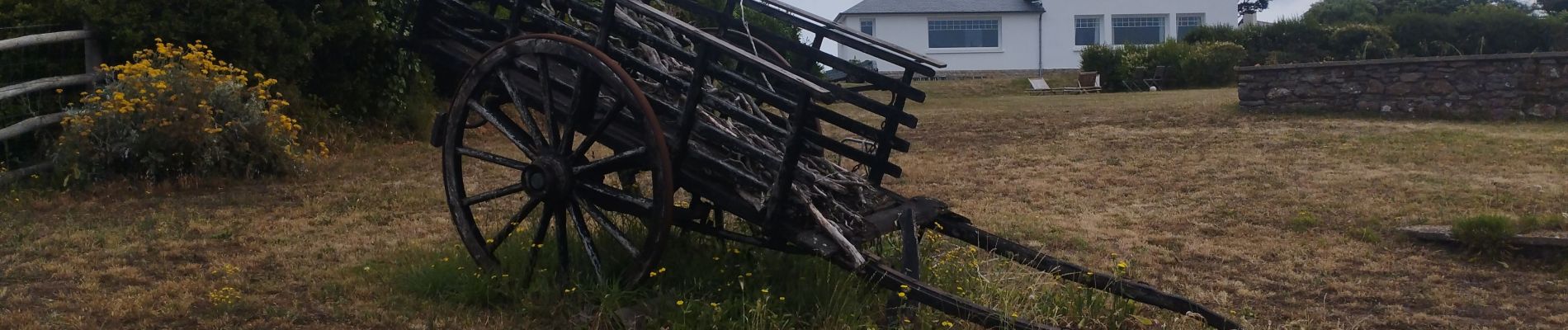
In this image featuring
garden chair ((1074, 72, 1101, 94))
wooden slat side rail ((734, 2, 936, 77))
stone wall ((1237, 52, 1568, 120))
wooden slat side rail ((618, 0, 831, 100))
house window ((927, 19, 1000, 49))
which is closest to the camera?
wooden slat side rail ((618, 0, 831, 100))

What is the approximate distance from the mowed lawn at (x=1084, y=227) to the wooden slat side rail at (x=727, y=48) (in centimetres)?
132

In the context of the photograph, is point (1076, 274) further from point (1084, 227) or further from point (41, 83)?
point (41, 83)

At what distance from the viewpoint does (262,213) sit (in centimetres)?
791

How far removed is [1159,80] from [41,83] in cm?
2144

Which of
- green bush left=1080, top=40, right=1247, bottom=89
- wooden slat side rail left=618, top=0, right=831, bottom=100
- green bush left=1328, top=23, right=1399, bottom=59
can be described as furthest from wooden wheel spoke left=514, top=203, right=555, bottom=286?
green bush left=1328, top=23, right=1399, bottom=59

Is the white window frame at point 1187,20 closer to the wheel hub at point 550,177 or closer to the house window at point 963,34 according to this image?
the house window at point 963,34

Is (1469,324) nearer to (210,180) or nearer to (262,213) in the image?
(262,213)

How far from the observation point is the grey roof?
3747 cm

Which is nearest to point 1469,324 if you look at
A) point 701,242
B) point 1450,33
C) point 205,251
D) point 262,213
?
point 701,242

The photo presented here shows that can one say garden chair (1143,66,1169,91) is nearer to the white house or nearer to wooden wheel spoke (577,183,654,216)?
the white house

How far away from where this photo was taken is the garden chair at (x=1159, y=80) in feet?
84.9

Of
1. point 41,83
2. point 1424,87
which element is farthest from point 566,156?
point 1424,87

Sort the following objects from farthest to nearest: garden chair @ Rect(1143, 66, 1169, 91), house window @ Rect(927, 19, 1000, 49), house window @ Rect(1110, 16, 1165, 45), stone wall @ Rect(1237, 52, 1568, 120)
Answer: house window @ Rect(1110, 16, 1165, 45) → house window @ Rect(927, 19, 1000, 49) → garden chair @ Rect(1143, 66, 1169, 91) → stone wall @ Rect(1237, 52, 1568, 120)

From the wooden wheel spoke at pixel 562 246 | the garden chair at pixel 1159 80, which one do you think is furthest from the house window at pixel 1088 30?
the wooden wheel spoke at pixel 562 246
